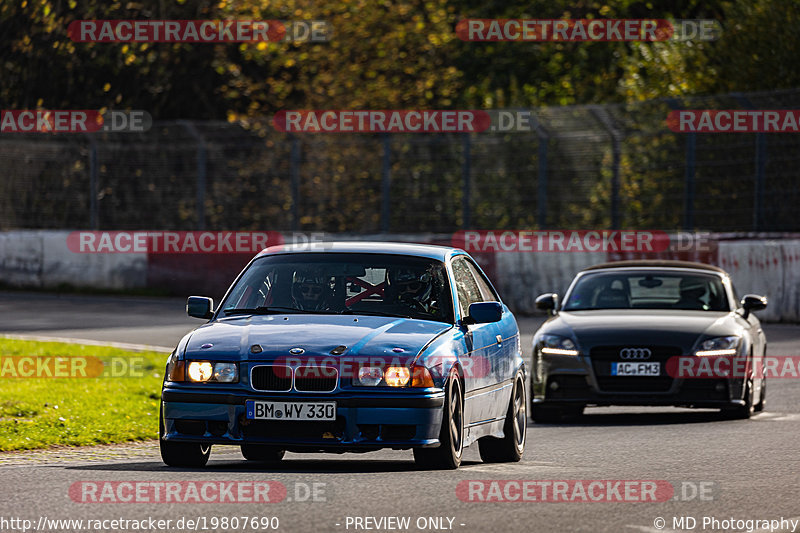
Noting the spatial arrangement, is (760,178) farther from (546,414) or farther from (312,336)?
(312,336)

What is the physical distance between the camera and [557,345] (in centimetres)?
1434

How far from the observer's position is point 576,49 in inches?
1614

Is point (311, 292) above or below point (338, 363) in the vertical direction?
above

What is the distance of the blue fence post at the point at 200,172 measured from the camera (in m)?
29.6

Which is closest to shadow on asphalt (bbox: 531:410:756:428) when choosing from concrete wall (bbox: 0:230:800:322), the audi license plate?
the audi license plate

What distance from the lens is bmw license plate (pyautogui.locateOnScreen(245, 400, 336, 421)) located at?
9188 mm

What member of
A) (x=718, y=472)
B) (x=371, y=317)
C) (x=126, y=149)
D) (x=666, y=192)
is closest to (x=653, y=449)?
(x=718, y=472)

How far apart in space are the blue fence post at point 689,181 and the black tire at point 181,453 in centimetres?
1714

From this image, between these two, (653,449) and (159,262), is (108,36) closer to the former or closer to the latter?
(159,262)

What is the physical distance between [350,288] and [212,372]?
1272mm

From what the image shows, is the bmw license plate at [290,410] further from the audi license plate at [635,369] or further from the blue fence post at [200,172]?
the blue fence post at [200,172]

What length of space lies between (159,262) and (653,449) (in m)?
18.1

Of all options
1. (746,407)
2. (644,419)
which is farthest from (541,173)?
(746,407)

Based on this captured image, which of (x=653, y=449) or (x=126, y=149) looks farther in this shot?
(x=126, y=149)
